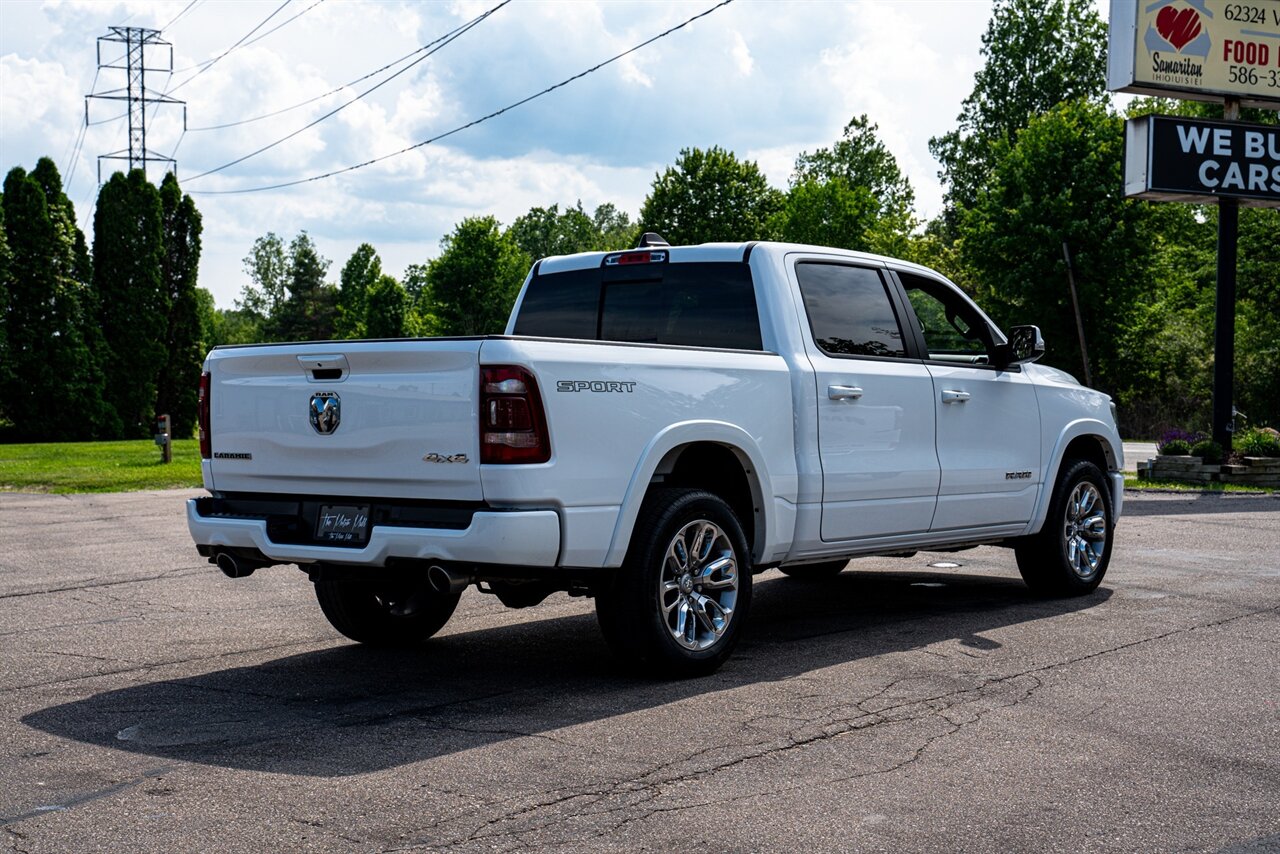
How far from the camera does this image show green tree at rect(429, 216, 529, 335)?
80.9 meters

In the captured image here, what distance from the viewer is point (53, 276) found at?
137 feet

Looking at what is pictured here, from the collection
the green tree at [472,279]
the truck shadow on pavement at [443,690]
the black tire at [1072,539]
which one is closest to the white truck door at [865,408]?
the truck shadow on pavement at [443,690]

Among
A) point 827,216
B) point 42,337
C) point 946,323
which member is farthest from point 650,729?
point 827,216

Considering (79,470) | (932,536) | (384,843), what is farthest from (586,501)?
(79,470)

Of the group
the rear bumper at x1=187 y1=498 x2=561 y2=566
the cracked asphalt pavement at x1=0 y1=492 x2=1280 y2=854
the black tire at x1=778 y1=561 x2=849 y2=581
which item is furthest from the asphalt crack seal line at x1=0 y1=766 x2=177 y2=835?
the black tire at x1=778 y1=561 x2=849 y2=581

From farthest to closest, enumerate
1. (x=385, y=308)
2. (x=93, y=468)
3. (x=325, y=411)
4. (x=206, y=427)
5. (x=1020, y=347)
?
(x=385, y=308) → (x=93, y=468) → (x=1020, y=347) → (x=206, y=427) → (x=325, y=411)

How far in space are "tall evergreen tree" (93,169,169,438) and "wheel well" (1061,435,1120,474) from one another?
1504 inches

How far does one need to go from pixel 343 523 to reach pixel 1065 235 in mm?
43228

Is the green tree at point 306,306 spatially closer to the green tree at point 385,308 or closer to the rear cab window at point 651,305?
the green tree at point 385,308

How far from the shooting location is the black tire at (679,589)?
6.16 meters

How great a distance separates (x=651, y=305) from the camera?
300 inches

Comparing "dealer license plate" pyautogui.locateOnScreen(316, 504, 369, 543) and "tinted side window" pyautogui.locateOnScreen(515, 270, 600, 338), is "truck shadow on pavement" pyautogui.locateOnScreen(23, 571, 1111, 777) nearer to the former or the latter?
"dealer license plate" pyautogui.locateOnScreen(316, 504, 369, 543)

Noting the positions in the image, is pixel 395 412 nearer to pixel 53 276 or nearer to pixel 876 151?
pixel 53 276

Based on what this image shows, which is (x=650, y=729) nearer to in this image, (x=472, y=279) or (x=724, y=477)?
(x=724, y=477)
